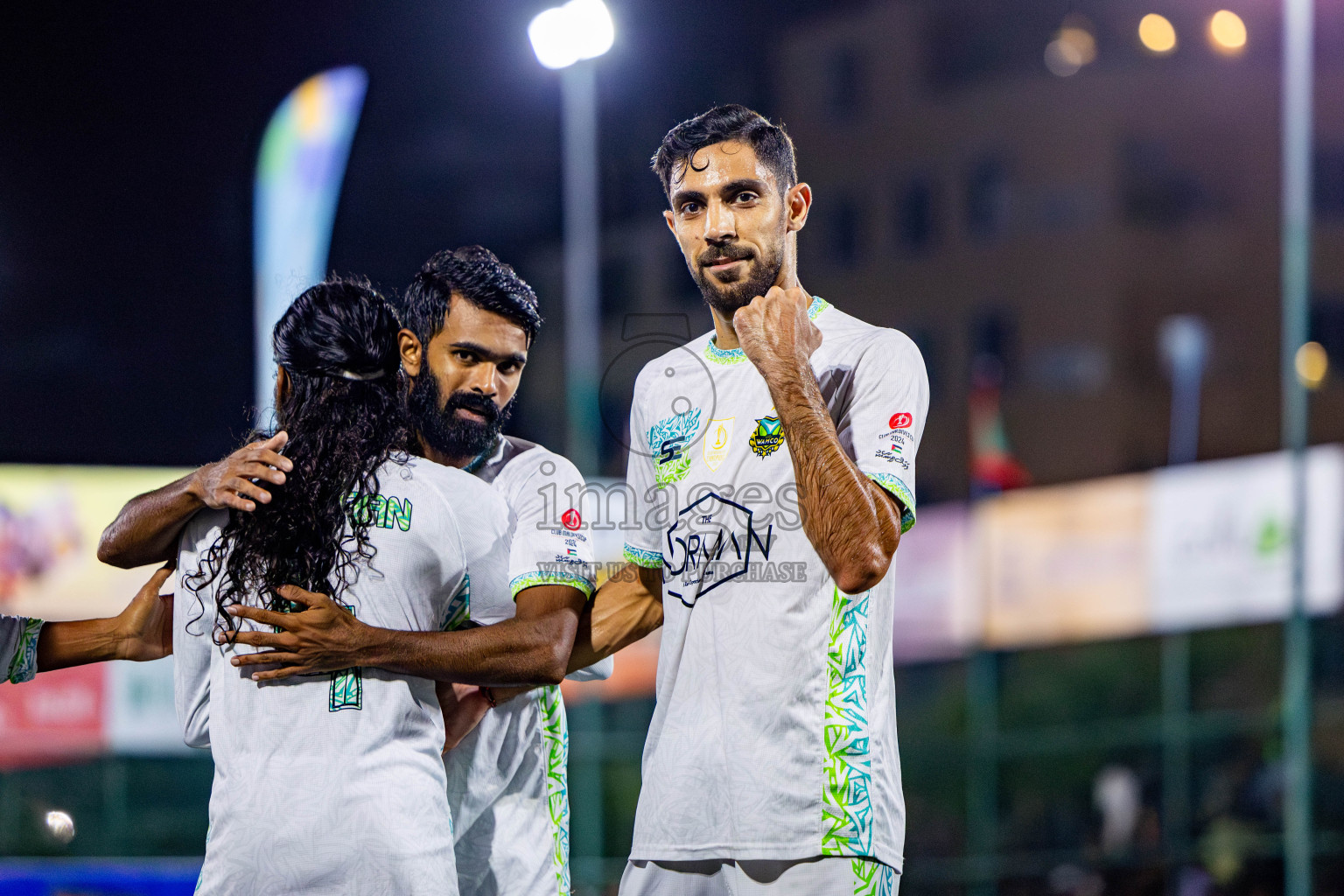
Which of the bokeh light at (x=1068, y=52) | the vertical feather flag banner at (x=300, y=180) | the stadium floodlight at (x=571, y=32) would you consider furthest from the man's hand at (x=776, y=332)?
the bokeh light at (x=1068, y=52)

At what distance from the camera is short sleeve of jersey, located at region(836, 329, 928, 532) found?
3000 mm

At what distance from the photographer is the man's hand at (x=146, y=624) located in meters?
3.19

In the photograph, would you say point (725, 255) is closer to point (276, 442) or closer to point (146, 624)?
point (276, 442)

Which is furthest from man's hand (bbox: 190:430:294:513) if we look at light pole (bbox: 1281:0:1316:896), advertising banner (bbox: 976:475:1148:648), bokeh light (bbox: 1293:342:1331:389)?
bokeh light (bbox: 1293:342:1331:389)

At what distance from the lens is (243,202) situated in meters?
6.18

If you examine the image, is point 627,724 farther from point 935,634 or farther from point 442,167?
point 442,167

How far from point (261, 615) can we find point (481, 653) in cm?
44

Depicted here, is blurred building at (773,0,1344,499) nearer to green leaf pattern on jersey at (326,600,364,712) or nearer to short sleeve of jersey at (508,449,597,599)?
short sleeve of jersey at (508,449,597,599)

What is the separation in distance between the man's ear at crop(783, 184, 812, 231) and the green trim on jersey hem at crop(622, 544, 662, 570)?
32.9 inches

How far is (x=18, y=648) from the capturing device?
10.5ft

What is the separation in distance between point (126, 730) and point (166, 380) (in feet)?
13.9

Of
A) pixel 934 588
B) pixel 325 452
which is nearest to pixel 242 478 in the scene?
pixel 325 452

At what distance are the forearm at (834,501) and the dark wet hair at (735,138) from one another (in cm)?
67

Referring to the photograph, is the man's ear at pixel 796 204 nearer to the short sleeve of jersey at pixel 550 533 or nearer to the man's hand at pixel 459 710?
the short sleeve of jersey at pixel 550 533
